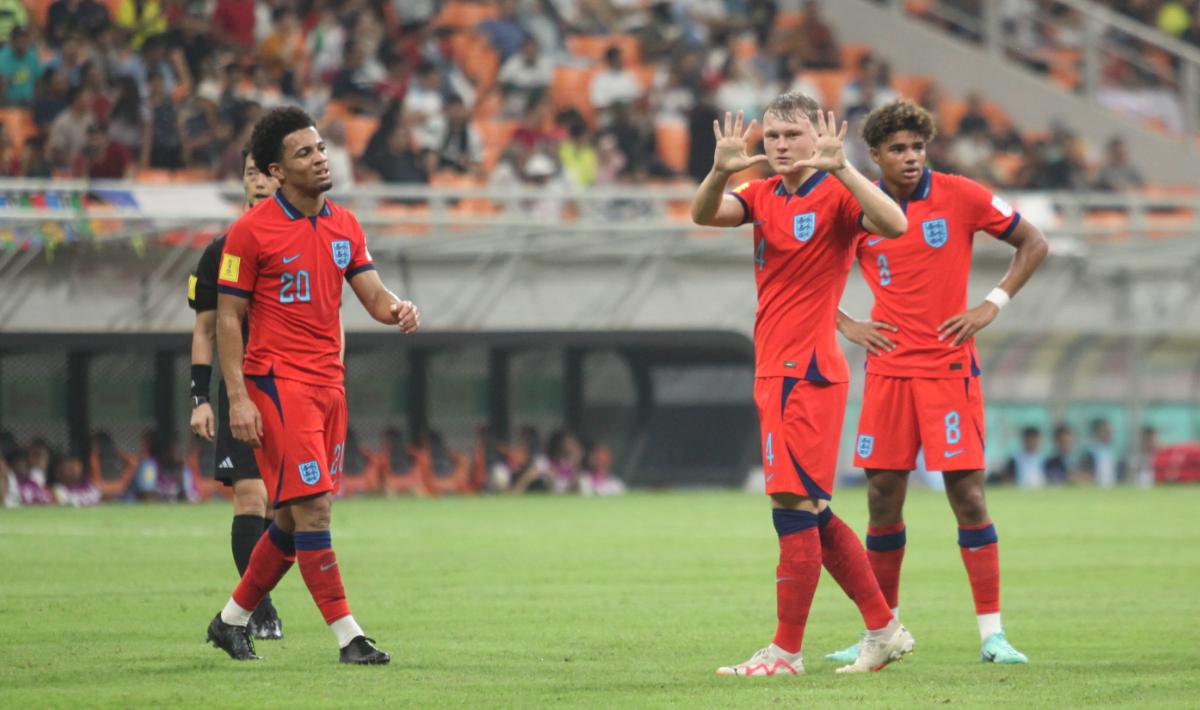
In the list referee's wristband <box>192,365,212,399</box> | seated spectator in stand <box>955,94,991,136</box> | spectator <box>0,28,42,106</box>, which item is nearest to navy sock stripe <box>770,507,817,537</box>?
referee's wristband <box>192,365,212,399</box>

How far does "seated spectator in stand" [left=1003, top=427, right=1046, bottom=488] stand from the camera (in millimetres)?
25344

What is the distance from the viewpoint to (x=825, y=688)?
7.40m

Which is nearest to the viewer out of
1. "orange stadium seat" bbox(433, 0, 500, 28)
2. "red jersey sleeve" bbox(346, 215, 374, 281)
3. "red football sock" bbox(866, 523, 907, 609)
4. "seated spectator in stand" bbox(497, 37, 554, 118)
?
"red jersey sleeve" bbox(346, 215, 374, 281)

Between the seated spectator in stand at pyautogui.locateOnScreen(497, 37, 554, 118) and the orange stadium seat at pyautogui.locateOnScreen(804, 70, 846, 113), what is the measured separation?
14.3 ft

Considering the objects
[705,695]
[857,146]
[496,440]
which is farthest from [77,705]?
[857,146]

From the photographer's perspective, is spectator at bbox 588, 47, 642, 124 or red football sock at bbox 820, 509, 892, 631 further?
spectator at bbox 588, 47, 642, 124

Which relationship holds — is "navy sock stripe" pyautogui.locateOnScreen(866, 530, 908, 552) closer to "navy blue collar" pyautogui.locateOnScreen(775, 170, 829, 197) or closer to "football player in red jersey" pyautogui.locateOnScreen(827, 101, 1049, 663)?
"football player in red jersey" pyautogui.locateOnScreen(827, 101, 1049, 663)

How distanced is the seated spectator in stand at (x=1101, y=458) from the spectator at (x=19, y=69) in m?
13.7

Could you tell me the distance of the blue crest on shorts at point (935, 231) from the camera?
8.66 m

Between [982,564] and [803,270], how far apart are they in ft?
5.40

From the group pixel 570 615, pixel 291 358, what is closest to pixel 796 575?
pixel 291 358

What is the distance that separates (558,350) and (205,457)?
4.29 metres

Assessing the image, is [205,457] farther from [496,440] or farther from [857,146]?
[857,146]

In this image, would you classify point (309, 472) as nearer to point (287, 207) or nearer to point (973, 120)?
point (287, 207)
